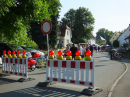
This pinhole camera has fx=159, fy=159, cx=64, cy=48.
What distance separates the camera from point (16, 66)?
26.2 feet

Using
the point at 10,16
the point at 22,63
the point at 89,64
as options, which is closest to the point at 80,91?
the point at 89,64

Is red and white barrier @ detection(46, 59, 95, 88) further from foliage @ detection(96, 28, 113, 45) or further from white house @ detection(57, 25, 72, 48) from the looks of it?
foliage @ detection(96, 28, 113, 45)

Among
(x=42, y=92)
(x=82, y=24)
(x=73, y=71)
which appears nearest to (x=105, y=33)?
(x=82, y=24)

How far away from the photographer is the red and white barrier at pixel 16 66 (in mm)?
7629

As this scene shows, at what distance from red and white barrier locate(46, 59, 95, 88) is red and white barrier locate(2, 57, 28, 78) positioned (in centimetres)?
167

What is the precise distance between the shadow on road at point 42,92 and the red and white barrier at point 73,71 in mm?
418

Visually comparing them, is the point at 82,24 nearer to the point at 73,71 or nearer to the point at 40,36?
the point at 40,36

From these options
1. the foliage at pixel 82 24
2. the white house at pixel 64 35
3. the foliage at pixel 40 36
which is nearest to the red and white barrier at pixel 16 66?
the foliage at pixel 40 36

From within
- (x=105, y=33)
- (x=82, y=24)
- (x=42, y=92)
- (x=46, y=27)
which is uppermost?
(x=105, y=33)

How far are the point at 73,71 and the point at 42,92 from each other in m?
1.36

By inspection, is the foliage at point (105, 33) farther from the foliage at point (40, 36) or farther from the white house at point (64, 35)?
the foliage at point (40, 36)

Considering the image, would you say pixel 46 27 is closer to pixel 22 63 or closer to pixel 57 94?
pixel 22 63

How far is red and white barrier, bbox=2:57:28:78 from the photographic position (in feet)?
25.0

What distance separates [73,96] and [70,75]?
3.29 feet
